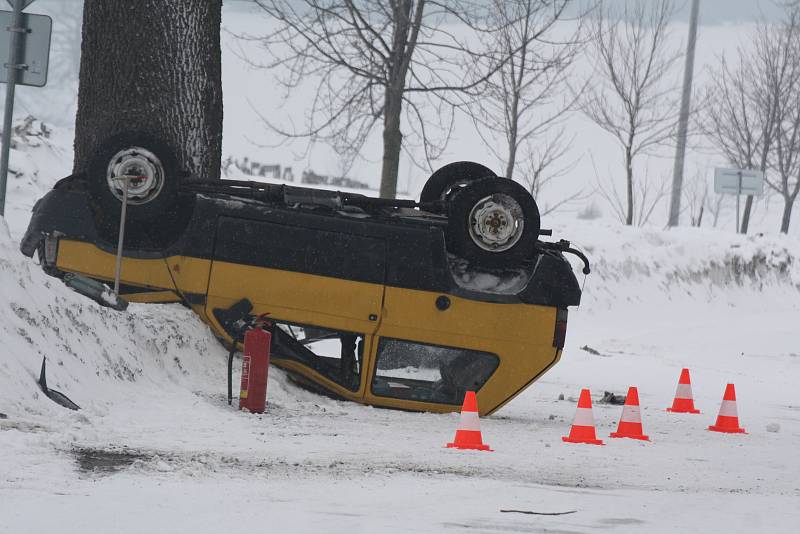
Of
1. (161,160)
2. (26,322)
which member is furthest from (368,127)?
(26,322)

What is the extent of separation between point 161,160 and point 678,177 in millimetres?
25992

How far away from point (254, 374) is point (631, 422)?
8.80 ft

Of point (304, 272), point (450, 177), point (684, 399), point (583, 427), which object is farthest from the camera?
point (684, 399)

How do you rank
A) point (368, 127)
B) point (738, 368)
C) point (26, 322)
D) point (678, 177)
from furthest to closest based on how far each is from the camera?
point (678, 177) → point (368, 127) → point (738, 368) → point (26, 322)

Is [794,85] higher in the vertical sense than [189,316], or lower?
higher

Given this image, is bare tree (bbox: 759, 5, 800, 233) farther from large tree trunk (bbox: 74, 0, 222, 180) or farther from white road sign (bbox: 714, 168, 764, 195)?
large tree trunk (bbox: 74, 0, 222, 180)

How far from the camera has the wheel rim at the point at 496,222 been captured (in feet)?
28.5

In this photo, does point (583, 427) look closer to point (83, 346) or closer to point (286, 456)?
point (286, 456)

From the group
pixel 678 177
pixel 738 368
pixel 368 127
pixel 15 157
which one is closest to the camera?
pixel 738 368

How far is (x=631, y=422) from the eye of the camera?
846 cm

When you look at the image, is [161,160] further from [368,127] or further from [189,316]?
[368,127]

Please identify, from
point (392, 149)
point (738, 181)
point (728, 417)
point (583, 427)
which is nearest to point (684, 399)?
point (728, 417)

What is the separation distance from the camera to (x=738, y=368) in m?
17.8

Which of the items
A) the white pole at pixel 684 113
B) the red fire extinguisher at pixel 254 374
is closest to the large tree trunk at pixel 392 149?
the red fire extinguisher at pixel 254 374
